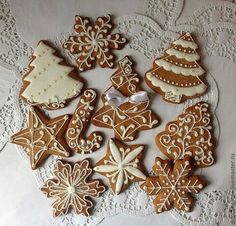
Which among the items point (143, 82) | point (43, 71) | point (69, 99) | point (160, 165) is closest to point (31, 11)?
point (43, 71)

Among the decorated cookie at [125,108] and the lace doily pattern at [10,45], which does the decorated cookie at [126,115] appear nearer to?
the decorated cookie at [125,108]

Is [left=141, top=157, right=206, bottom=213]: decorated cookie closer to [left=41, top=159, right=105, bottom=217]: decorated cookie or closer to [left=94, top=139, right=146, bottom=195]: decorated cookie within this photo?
[left=94, top=139, right=146, bottom=195]: decorated cookie

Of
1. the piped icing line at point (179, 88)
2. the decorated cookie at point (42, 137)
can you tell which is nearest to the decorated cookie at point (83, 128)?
the decorated cookie at point (42, 137)

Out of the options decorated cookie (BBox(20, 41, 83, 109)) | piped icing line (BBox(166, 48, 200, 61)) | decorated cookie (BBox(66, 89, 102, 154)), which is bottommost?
decorated cookie (BBox(66, 89, 102, 154))

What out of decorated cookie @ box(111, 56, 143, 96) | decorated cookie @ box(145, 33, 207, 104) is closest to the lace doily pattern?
decorated cookie @ box(111, 56, 143, 96)

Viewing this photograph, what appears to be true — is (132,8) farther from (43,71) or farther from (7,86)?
(7,86)

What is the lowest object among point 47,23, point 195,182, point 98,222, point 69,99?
point 98,222

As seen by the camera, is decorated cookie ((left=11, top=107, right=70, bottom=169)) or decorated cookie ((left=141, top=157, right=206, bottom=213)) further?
decorated cookie ((left=11, top=107, right=70, bottom=169))
